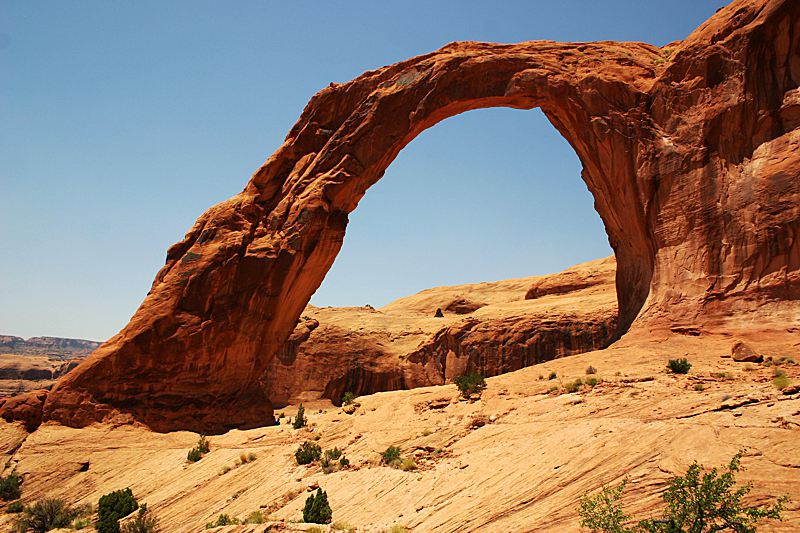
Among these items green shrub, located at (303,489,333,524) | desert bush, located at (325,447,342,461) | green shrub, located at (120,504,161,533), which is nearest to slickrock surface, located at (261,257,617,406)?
desert bush, located at (325,447,342,461)

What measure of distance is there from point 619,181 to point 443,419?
37.2ft

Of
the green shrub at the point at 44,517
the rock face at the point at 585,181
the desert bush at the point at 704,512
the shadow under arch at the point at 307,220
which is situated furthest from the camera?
the shadow under arch at the point at 307,220

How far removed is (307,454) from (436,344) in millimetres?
17626

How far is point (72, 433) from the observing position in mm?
17703

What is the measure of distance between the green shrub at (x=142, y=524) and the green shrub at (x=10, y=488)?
4920 millimetres

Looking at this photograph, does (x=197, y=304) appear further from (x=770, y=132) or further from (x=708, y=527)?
(x=770, y=132)

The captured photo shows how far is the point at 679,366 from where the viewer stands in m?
12.8

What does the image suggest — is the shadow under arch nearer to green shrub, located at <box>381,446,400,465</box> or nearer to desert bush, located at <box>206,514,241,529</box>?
desert bush, located at <box>206,514,241,529</box>

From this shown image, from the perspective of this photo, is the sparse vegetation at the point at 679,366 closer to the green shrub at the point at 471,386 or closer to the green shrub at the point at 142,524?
the green shrub at the point at 471,386

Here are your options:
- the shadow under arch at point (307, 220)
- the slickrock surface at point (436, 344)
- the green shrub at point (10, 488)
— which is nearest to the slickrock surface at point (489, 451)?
the green shrub at point (10, 488)

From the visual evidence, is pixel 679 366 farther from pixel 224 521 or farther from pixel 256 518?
pixel 224 521

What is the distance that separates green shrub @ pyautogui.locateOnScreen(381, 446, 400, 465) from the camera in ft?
39.5

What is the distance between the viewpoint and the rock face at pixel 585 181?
15789mm

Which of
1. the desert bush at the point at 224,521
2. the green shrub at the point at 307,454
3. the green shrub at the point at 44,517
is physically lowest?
the green shrub at the point at 44,517
